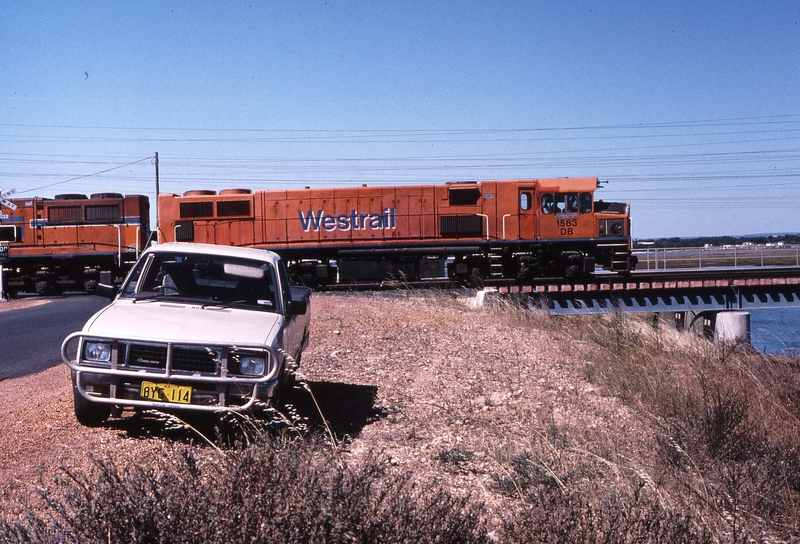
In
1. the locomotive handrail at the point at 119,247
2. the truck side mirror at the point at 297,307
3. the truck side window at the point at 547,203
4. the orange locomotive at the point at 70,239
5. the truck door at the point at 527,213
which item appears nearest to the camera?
the truck side mirror at the point at 297,307

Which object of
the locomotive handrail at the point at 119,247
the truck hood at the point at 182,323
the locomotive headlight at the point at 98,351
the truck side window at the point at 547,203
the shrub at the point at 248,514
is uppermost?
the truck side window at the point at 547,203

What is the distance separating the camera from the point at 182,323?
552 centimetres

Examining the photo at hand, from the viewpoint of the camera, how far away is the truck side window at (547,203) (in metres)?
23.7

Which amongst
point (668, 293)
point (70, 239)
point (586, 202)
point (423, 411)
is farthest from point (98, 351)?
point (70, 239)

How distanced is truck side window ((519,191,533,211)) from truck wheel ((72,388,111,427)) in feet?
63.5

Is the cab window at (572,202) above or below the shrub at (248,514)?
above

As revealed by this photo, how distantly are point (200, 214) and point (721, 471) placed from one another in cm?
2122

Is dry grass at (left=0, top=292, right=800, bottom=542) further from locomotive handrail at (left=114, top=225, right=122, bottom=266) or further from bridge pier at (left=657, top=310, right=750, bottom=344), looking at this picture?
locomotive handrail at (left=114, top=225, right=122, bottom=266)

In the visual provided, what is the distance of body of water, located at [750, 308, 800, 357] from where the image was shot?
31.7 ft

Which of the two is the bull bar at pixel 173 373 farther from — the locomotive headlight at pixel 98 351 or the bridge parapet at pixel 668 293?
the bridge parapet at pixel 668 293

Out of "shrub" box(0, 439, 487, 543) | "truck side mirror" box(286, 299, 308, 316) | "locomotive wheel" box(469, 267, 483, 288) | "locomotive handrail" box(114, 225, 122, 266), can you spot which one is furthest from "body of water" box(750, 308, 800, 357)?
"locomotive handrail" box(114, 225, 122, 266)

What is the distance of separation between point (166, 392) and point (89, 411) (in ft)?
2.64

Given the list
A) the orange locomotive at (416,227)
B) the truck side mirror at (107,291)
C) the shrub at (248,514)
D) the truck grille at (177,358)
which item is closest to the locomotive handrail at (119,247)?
the orange locomotive at (416,227)

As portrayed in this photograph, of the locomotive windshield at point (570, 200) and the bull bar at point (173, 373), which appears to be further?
the locomotive windshield at point (570, 200)
